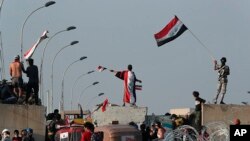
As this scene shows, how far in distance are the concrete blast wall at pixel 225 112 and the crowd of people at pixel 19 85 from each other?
5.31 meters

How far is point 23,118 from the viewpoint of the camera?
2641 cm

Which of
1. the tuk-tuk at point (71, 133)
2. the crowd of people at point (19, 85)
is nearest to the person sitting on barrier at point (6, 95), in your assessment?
the crowd of people at point (19, 85)

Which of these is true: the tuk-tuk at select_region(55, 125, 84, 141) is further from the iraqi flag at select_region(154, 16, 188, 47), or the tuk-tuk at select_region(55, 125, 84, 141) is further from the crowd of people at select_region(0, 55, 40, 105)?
the iraqi flag at select_region(154, 16, 188, 47)

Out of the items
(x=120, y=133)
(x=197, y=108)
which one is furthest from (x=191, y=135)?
(x=197, y=108)

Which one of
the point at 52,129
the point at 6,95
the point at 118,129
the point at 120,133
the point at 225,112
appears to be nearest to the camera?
the point at 120,133

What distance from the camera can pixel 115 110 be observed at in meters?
28.2

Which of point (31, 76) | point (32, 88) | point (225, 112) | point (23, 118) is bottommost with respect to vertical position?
point (23, 118)

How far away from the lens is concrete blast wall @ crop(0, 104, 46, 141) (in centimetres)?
2605

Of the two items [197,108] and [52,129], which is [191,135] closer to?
[52,129]

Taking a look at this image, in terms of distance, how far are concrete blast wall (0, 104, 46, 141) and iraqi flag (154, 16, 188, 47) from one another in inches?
260

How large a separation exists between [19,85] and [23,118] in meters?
1.02

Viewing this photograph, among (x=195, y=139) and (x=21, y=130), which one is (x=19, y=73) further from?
(x=195, y=139)

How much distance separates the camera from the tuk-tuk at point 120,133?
22312mm

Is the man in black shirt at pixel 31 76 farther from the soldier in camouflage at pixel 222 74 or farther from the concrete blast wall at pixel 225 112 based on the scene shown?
the soldier in camouflage at pixel 222 74
